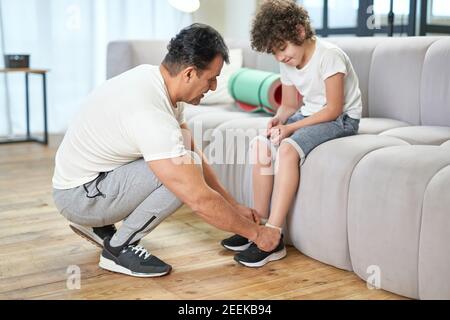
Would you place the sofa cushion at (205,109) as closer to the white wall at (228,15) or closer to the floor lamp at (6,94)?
the white wall at (228,15)

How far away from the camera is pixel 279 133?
6.73 ft

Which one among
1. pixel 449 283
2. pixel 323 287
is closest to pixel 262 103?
pixel 323 287

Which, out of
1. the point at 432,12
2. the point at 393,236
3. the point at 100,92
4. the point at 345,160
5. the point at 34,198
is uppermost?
the point at 432,12

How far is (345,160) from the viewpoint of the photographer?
1.81m

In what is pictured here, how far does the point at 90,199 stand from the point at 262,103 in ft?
3.86

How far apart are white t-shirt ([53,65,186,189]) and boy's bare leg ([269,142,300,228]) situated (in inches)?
14.4

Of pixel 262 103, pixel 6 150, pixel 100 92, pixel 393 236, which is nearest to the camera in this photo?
pixel 393 236

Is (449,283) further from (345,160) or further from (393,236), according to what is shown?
(345,160)

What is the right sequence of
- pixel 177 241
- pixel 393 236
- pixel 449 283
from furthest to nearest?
pixel 177 241 < pixel 393 236 < pixel 449 283

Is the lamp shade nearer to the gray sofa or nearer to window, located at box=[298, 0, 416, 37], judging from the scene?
window, located at box=[298, 0, 416, 37]

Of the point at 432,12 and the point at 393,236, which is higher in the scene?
the point at 432,12

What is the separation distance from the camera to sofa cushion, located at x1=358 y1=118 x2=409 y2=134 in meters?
2.21

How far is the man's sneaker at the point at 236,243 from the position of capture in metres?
2.02

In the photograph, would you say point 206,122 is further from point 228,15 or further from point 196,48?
point 228,15
